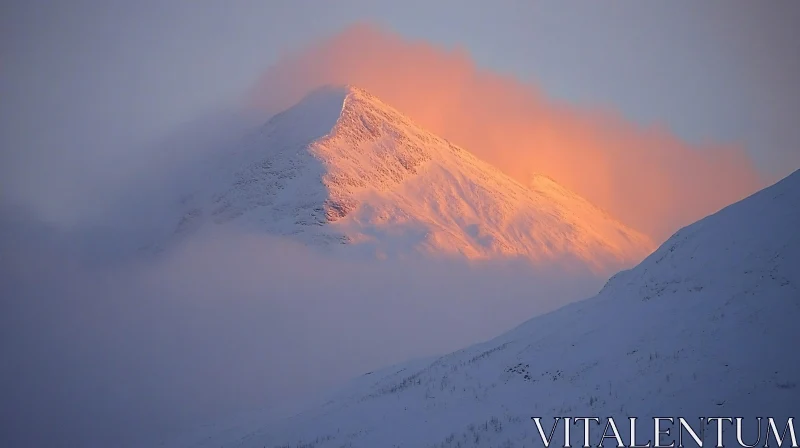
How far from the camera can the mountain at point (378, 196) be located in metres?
118

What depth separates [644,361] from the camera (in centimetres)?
2014

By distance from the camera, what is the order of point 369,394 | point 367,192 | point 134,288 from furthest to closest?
point 367,192 < point 134,288 < point 369,394

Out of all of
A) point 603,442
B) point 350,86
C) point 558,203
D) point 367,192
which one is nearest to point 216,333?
point 367,192

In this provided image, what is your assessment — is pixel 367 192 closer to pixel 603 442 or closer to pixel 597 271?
pixel 597 271

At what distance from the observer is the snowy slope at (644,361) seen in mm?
17406

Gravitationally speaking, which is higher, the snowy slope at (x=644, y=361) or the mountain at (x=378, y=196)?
the mountain at (x=378, y=196)

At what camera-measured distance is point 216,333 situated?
86.3 meters

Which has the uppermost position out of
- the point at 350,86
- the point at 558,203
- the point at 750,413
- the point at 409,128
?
the point at 350,86

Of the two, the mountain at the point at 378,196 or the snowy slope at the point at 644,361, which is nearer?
the snowy slope at the point at 644,361

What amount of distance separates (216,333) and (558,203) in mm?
105337

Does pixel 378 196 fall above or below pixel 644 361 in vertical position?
above

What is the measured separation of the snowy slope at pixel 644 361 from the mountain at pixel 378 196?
84.8m

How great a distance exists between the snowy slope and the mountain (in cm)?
8478

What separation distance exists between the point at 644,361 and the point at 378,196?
106 metres
